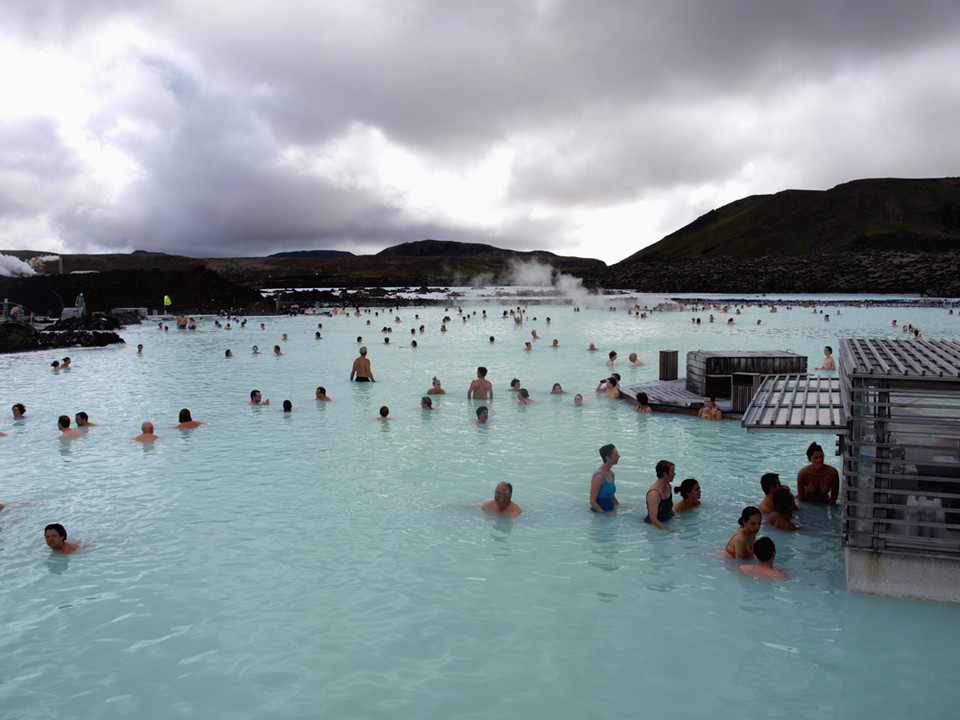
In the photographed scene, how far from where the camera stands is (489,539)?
762cm

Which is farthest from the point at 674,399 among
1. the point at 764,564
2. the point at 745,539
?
the point at 764,564

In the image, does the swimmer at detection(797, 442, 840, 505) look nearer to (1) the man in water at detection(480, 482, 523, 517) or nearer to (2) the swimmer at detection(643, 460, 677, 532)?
(2) the swimmer at detection(643, 460, 677, 532)

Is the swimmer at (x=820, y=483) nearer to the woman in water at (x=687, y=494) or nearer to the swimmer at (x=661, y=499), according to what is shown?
the woman in water at (x=687, y=494)

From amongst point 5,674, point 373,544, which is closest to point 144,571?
point 5,674

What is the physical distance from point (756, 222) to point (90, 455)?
176156 mm

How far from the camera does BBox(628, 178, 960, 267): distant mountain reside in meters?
127

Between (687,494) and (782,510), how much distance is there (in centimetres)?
108

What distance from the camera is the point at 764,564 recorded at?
21.6ft

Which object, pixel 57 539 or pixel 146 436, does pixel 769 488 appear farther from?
pixel 146 436

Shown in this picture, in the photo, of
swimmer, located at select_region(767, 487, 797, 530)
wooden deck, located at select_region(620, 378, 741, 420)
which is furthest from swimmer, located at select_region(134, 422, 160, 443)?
swimmer, located at select_region(767, 487, 797, 530)

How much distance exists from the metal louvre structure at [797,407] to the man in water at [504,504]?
3.07 metres

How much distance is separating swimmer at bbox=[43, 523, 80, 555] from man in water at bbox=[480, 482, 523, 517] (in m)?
4.81

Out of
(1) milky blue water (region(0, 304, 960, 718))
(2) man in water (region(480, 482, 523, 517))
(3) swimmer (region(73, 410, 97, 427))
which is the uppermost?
(3) swimmer (region(73, 410, 97, 427))

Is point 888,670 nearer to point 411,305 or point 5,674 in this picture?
point 5,674
